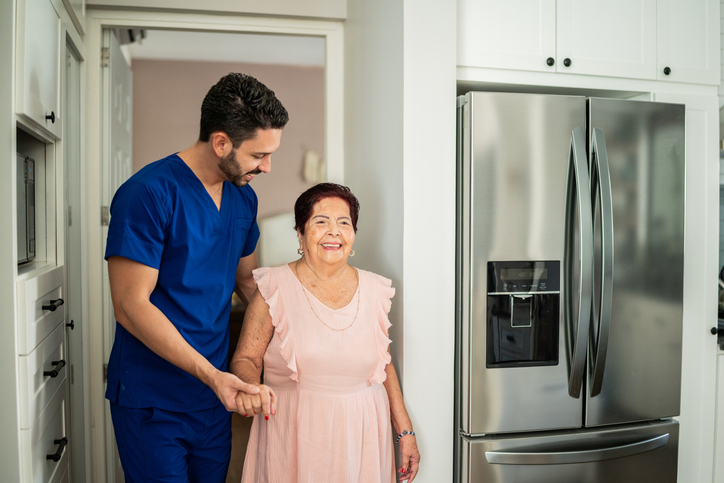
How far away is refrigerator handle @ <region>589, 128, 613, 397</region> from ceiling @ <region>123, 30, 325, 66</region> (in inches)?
53.6

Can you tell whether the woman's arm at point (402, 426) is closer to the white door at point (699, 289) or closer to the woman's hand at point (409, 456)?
the woman's hand at point (409, 456)

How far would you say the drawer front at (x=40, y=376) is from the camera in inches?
47.5

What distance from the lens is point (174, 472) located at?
134cm

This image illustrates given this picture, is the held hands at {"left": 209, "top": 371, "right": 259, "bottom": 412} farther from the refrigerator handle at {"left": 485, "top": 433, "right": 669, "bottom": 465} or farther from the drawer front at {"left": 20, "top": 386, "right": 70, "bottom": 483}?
the refrigerator handle at {"left": 485, "top": 433, "right": 669, "bottom": 465}

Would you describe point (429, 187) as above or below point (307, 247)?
above

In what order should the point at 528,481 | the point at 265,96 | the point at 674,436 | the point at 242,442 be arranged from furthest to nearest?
the point at 242,442, the point at 674,436, the point at 528,481, the point at 265,96

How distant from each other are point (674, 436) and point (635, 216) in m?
0.83

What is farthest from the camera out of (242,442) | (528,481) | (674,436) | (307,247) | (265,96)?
(242,442)

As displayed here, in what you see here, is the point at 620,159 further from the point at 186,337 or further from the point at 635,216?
the point at 186,337

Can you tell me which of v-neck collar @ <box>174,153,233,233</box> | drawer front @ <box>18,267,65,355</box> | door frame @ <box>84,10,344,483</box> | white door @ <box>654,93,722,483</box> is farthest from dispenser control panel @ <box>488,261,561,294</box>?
door frame @ <box>84,10,344,483</box>

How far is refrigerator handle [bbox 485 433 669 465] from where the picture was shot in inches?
63.9

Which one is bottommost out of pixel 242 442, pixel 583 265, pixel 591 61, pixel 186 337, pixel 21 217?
pixel 242 442

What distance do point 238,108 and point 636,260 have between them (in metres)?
1.41

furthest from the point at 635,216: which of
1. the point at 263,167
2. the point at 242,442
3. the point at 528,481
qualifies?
the point at 242,442
